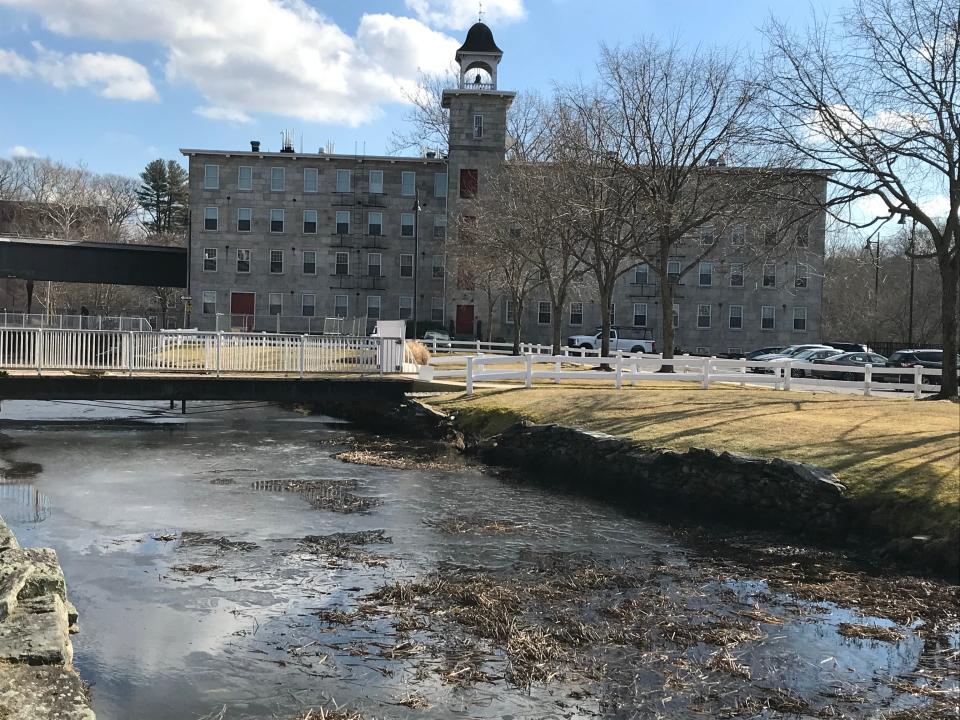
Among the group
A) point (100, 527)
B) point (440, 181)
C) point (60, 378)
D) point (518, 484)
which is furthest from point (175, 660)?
point (440, 181)

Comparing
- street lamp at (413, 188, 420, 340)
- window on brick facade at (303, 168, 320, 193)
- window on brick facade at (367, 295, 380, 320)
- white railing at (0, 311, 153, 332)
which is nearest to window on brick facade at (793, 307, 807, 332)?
street lamp at (413, 188, 420, 340)

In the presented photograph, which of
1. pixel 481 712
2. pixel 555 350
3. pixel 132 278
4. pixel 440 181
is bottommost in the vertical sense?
pixel 481 712

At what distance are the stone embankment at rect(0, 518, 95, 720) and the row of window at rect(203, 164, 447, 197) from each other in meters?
57.9

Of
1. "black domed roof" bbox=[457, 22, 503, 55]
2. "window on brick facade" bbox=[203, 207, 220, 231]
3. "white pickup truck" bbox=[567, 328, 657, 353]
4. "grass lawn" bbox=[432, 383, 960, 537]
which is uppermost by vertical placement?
"black domed roof" bbox=[457, 22, 503, 55]

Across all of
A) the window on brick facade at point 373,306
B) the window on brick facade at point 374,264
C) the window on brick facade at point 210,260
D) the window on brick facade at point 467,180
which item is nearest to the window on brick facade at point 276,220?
the window on brick facade at point 210,260

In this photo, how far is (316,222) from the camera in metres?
64.7

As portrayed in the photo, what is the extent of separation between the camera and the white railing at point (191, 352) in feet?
80.1

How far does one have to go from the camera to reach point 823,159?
69.7 feet

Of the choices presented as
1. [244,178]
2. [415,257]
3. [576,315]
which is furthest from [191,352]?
[244,178]

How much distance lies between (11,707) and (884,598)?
8.49 m

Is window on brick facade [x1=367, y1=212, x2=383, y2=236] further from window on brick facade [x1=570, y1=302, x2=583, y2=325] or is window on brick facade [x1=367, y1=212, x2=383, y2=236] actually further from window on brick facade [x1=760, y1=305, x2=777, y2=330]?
window on brick facade [x1=760, y1=305, x2=777, y2=330]

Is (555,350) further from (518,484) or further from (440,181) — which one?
(440,181)

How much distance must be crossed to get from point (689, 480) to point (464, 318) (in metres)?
48.0

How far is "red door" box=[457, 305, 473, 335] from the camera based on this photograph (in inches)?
2443
